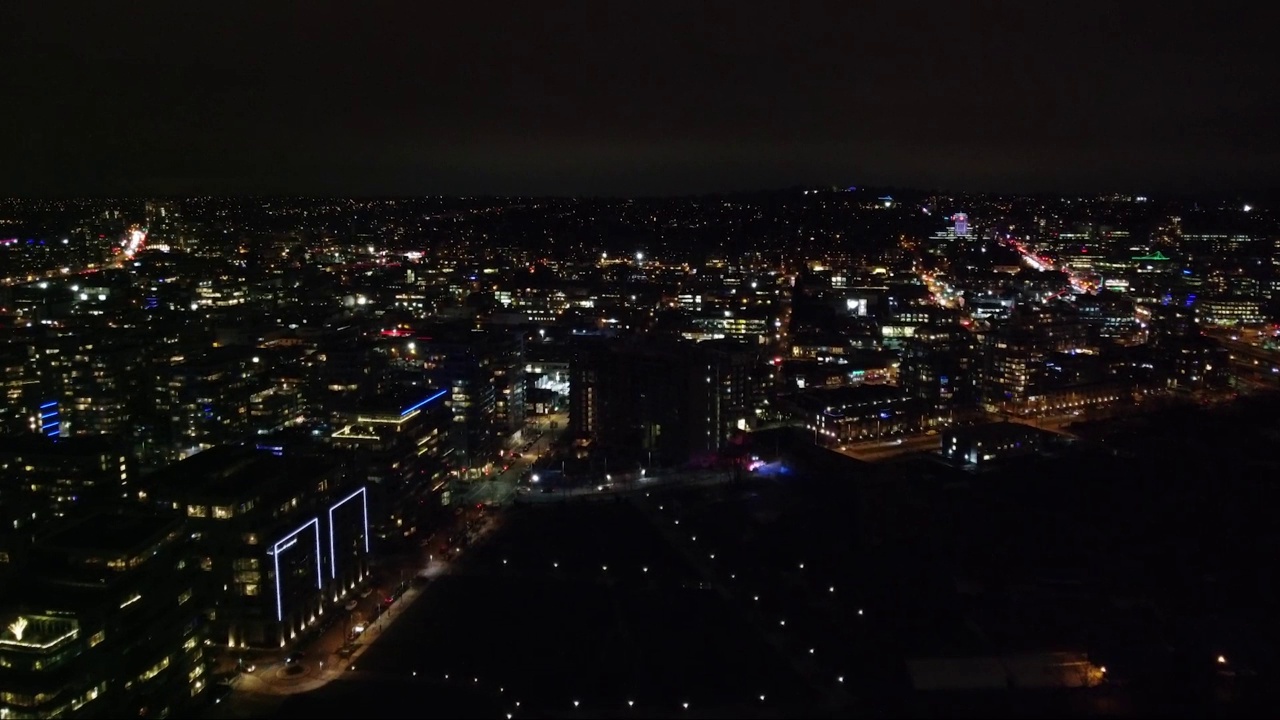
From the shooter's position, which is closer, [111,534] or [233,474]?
[111,534]

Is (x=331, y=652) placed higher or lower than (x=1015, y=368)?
lower

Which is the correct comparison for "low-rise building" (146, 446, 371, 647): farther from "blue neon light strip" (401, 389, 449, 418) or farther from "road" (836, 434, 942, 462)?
"road" (836, 434, 942, 462)

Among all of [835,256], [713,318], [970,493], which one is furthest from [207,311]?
[835,256]

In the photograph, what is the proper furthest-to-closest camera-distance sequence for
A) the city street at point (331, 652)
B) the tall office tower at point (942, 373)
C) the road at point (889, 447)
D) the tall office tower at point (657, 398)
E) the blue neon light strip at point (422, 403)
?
the tall office tower at point (942, 373)
the road at point (889, 447)
the tall office tower at point (657, 398)
the blue neon light strip at point (422, 403)
the city street at point (331, 652)

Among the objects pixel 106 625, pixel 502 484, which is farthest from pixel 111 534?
pixel 502 484

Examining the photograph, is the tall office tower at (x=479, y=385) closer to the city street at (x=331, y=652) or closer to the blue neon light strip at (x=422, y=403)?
the blue neon light strip at (x=422, y=403)

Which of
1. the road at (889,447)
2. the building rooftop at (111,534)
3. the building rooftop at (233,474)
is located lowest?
the road at (889,447)

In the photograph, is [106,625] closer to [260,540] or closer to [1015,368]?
[260,540]

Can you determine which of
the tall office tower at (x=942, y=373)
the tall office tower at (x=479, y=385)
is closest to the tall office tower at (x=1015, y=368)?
the tall office tower at (x=942, y=373)

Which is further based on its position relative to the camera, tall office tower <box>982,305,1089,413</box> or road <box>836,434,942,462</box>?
tall office tower <box>982,305,1089,413</box>

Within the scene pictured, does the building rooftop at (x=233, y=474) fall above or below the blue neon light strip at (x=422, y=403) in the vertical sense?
below

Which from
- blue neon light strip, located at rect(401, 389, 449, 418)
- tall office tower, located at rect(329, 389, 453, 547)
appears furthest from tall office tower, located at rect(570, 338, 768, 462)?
tall office tower, located at rect(329, 389, 453, 547)

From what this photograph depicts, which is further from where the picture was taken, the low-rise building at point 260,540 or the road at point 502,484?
the road at point 502,484
